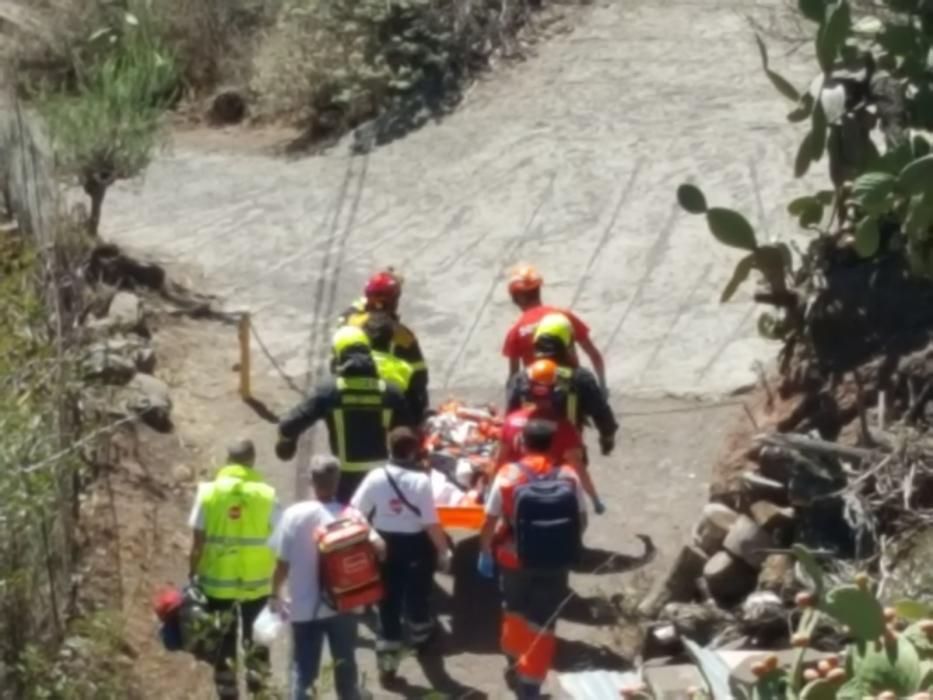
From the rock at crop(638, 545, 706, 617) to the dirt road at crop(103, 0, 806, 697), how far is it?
1617 millimetres

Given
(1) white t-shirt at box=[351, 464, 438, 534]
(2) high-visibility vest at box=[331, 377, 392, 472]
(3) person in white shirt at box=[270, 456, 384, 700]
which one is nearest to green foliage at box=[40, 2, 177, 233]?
(2) high-visibility vest at box=[331, 377, 392, 472]

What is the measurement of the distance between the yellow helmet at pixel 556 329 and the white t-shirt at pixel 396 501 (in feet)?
3.93

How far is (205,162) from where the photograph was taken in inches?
840

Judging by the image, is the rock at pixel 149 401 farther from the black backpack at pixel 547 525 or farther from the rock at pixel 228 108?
the rock at pixel 228 108

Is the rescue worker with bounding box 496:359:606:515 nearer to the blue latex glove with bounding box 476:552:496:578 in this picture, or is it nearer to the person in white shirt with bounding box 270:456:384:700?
the blue latex glove with bounding box 476:552:496:578

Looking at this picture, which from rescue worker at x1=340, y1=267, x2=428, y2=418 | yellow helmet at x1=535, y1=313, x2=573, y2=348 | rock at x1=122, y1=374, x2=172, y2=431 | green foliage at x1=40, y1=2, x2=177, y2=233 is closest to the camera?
yellow helmet at x1=535, y1=313, x2=573, y2=348

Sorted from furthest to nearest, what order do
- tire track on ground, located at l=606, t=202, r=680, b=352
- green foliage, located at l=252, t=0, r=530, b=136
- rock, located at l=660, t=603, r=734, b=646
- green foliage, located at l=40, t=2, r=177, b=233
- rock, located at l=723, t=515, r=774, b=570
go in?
green foliage, located at l=252, t=0, r=530, b=136, green foliage, located at l=40, t=2, r=177, b=233, tire track on ground, located at l=606, t=202, r=680, b=352, rock, located at l=723, t=515, r=774, b=570, rock, located at l=660, t=603, r=734, b=646

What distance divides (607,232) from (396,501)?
760 cm

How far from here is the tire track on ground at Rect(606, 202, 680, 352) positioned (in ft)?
52.9

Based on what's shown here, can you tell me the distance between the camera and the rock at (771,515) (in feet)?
34.6

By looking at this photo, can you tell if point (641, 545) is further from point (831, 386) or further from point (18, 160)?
point (18, 160)

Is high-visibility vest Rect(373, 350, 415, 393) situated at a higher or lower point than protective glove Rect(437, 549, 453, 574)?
higher

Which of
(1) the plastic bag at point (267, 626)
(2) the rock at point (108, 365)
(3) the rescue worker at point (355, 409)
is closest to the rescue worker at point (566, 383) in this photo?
(3) the rescue worker at point (355, 409)

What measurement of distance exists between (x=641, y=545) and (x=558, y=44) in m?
9.41
